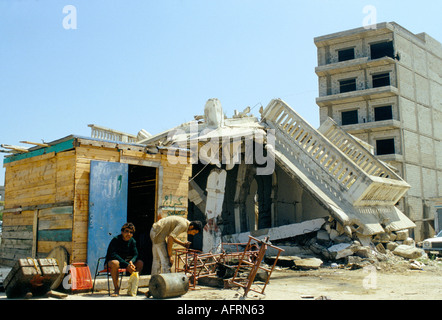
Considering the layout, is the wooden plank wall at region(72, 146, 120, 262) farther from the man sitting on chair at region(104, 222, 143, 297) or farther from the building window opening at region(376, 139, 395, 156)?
the building window opening at region(376, 139, 395, 156)

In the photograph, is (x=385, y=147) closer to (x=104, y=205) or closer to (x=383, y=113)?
(x=383, y=113)

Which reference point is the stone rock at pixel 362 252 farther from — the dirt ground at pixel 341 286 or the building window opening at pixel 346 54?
the building window opening at pixel 346 54

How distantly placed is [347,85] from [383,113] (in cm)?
457

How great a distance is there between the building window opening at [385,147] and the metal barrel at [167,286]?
34.5 metres

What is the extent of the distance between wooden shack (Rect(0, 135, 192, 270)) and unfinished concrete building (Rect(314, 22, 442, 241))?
30.3 meters

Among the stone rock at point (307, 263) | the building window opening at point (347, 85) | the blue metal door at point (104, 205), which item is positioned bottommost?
the stone rock at point (307, 263)

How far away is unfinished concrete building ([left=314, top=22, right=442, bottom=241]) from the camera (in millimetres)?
37938

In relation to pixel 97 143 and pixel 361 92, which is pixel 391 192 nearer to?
pixel 97 143

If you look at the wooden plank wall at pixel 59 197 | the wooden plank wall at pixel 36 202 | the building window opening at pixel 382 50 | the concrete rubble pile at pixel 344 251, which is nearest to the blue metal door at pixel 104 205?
the wooden plank wall at pixel 59 197

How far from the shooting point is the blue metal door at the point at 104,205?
870 centimetres

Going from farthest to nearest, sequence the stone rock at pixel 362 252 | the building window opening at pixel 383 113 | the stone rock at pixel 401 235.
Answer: the building window opening at pixel 383 113 < the stone rock at pixel 401 235 < the stone rock at pixel 362 252

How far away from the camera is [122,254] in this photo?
26.8 feet
